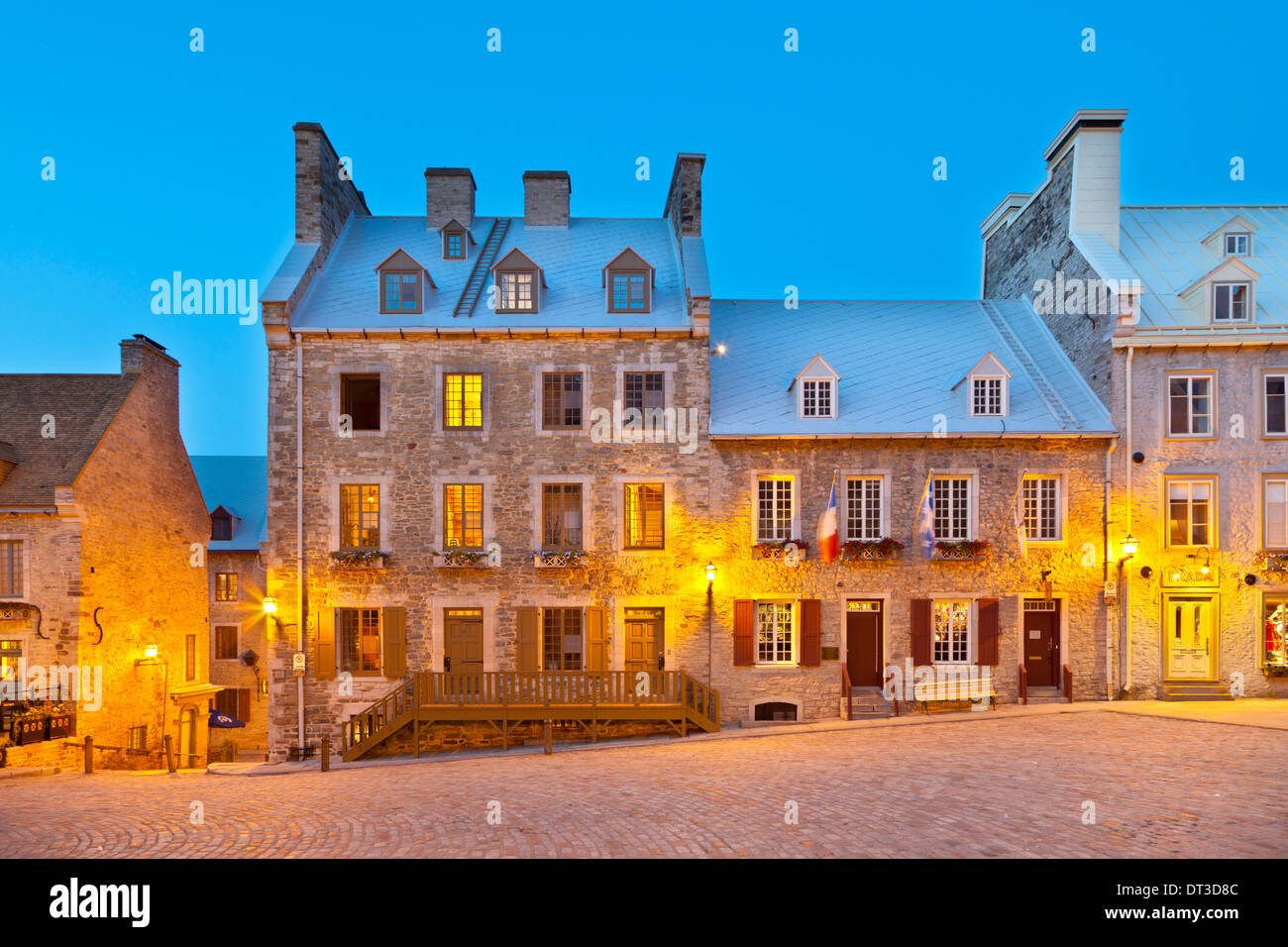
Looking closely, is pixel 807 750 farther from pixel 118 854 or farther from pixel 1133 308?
pixel 1133 308

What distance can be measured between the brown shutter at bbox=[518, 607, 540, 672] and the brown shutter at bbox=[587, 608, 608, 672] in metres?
1.33

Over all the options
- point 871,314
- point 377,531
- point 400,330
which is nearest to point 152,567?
point 377,531

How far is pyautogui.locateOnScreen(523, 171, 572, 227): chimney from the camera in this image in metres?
23.0

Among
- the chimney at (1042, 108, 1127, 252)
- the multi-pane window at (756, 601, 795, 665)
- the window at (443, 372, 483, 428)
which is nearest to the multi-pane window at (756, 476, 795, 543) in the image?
the multi-pane window at (756, 601, 795, 665)

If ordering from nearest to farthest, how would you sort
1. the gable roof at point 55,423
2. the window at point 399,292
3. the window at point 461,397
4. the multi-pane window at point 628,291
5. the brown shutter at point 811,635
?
1. the brown shutter at point 811,635
2. the window at point 461,397
3. the window at point 399,292
4. the multi-pane window at point 628,291
5. the gable roof at point 55,423

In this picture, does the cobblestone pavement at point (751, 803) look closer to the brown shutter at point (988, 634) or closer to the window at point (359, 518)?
the brown shutter at point (988, 634)

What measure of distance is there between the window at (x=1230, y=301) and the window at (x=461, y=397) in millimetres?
19515

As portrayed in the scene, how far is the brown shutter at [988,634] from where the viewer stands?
18719mm

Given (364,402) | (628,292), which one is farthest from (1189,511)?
(364,402)

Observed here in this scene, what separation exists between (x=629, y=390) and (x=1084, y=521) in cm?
1227

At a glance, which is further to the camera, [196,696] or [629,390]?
[196,696]

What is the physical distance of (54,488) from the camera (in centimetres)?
1959

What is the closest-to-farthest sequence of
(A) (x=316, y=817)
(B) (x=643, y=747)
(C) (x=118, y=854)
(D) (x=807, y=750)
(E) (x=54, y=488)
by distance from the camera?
1. (C) (x=118, y=854)
2. (A) (x=316, y=817)
3. (D) (x=807, y=750)
4. (B) (x=643, y=747)
5. (E) (x=54, y=488)

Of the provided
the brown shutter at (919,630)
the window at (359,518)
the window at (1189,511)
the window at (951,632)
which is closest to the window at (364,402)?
the window at (359,518)
